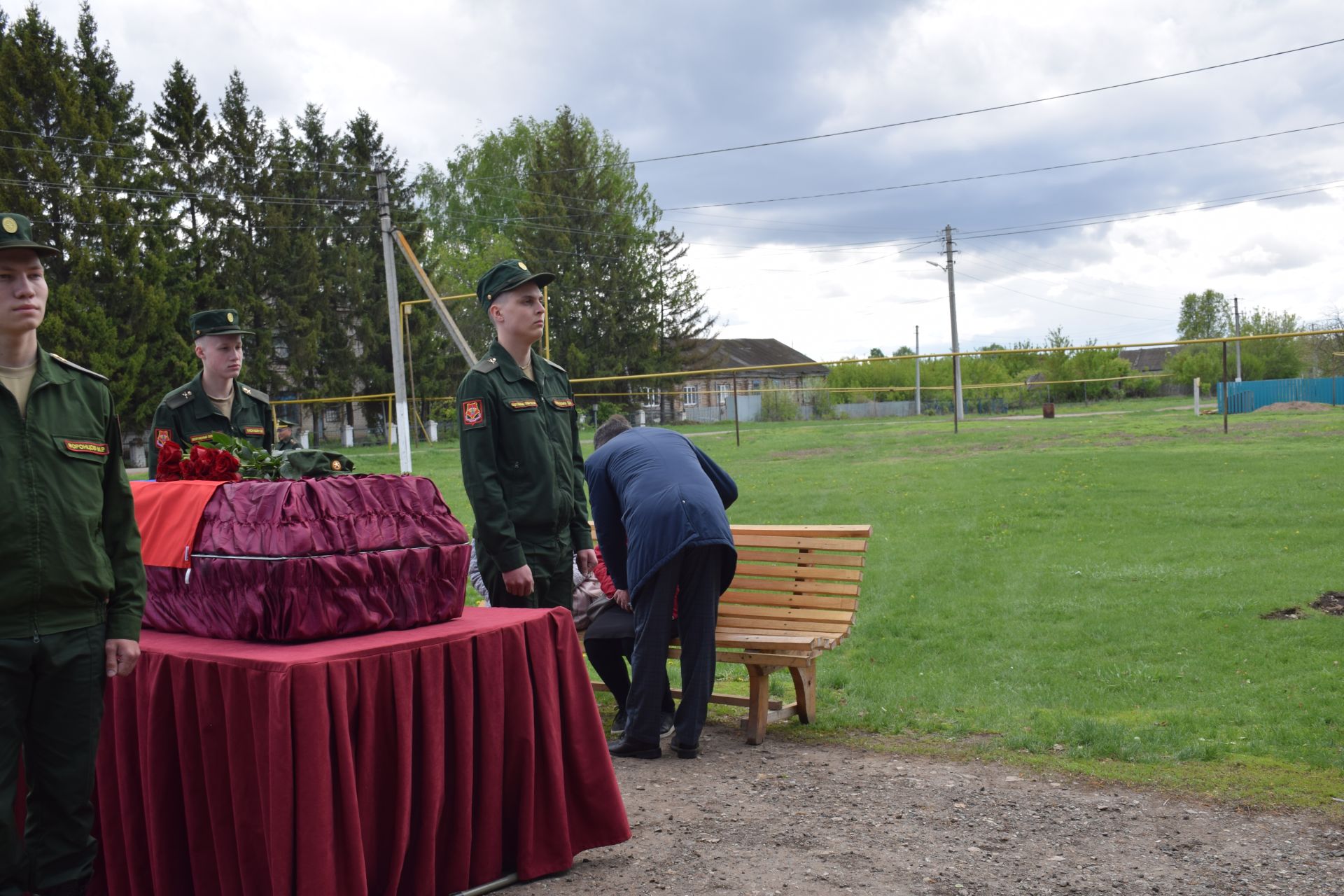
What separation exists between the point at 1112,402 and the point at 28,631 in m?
48.0

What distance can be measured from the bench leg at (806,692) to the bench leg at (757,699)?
252 millimetres

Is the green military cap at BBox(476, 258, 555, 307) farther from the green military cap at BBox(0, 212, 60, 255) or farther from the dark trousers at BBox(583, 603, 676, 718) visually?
the green military cap at BBox(0, 212, 60, 255)

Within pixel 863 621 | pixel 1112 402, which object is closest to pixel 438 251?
pixel 1112 402

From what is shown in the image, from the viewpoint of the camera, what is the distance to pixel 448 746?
11.2 feet

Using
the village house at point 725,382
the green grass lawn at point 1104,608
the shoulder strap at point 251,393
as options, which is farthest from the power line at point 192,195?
the shoulder strap at point 251,393

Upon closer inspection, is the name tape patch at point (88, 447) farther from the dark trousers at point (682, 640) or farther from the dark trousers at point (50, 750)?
the dark trousers at point (682, 640)

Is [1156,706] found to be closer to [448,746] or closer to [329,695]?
[448,746]

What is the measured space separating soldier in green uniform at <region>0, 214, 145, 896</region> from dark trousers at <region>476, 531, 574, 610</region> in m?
1.82

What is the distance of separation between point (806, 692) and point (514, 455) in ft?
6.96

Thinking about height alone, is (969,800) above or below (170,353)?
below

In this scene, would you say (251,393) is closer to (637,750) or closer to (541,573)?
(541,573)

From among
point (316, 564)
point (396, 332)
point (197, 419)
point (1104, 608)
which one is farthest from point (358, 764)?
point (396, 332)

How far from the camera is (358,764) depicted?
3.16 meters

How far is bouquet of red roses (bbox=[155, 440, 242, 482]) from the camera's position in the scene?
3.91 m
